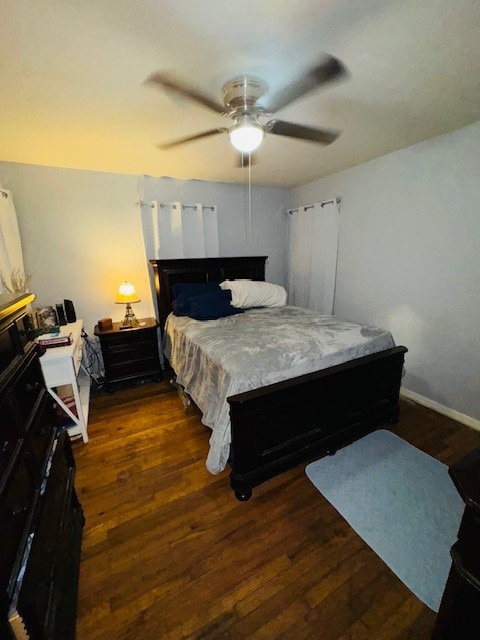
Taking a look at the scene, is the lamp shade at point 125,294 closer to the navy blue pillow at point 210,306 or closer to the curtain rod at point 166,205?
the navy blue pillow at point 210,306

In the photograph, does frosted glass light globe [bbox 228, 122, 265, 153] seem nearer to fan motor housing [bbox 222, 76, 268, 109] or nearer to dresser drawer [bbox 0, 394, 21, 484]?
fan motor housing [bbox 222, 76, 268, 109]

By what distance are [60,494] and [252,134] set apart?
1.99m

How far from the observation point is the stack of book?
6.46 ft

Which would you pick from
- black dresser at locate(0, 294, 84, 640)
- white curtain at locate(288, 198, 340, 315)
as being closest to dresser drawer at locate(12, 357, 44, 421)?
black dresser at locate(0, 294, 84, 640)

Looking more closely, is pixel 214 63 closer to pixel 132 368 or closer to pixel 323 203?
pixel 323 203

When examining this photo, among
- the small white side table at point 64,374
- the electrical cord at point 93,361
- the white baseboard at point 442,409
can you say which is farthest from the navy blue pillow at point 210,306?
the white baseboard at point 442,409

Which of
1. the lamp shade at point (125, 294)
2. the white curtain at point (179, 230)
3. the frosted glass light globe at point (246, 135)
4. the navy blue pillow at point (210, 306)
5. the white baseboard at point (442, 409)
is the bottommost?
the white baseboard at point (442, 409)

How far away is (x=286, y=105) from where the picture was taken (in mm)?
1612

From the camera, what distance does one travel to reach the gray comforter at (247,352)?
1.57 m

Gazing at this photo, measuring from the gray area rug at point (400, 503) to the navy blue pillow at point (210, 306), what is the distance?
1568mm

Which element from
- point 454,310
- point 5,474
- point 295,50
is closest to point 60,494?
point 5,474

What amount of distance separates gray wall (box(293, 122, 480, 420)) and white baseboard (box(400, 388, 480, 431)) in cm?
3

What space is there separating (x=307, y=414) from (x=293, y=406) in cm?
16

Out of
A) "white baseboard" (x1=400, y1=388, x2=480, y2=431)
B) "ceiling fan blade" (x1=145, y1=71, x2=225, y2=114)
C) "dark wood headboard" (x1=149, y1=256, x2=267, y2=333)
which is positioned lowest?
"white baseboard" (x1=400, y1=388, x2=480, y2=431)
